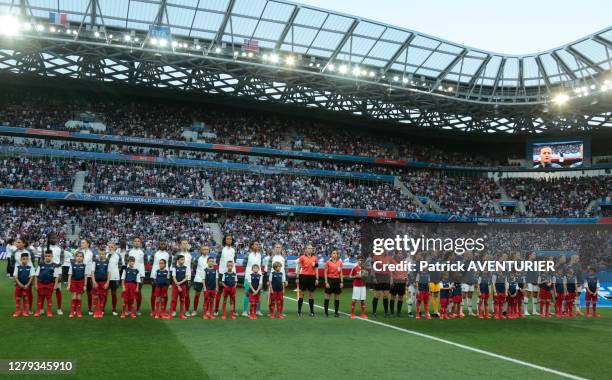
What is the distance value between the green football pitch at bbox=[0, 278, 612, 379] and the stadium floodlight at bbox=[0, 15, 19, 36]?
2135 centimetres

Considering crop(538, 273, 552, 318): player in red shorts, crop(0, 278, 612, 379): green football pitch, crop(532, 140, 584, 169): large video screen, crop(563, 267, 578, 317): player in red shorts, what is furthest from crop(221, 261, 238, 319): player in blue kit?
crop(532, 140, 584, 169): large video screen

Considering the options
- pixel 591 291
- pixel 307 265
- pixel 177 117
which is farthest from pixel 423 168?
pixel 307 265

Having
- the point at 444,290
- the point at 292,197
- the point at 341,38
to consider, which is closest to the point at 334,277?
the point at 444,290

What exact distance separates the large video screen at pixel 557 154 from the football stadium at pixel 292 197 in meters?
0.18

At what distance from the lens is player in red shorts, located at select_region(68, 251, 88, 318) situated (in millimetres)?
12656

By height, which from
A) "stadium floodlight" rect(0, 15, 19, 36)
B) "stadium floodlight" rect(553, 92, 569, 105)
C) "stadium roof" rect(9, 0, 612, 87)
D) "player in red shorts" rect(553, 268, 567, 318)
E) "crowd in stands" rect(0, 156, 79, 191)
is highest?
"stadium roof" rect(9, 0, 612, 87)

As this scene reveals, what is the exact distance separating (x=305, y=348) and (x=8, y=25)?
92.5 feet

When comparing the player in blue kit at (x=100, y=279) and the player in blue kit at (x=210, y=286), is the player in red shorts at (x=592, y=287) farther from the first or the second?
the player in blue kit at (x=100, y=279)

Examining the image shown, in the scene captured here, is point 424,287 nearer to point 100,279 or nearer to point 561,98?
point 100,279

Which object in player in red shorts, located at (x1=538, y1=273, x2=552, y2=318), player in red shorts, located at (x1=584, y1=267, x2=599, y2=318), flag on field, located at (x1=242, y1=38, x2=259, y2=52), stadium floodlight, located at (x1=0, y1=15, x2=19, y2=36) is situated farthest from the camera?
flag on field, located at (x1=242, y1=38, x2=259, y2=52)

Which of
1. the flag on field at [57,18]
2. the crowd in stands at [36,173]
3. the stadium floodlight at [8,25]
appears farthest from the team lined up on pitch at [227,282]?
the crowd in stands at [36,173]

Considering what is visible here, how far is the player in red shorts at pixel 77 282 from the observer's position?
12656mm

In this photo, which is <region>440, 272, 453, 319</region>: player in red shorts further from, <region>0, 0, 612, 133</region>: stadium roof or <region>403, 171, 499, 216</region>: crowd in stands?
<region>403, 171, 499, 216</region>: crowd in stands

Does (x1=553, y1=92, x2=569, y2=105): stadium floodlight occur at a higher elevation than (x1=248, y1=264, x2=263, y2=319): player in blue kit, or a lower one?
higher
